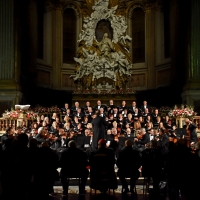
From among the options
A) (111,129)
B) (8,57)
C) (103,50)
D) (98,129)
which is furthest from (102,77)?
(98,129)

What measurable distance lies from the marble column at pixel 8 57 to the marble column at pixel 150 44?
25.0ft

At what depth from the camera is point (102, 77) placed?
2047 cm

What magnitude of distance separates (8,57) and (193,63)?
7.74 metres

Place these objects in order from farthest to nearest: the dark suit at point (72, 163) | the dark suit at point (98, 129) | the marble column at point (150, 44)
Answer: the marble column at point (150, 44) < the dark suit at point (98, 129) < the dark suit at point (72, 163)

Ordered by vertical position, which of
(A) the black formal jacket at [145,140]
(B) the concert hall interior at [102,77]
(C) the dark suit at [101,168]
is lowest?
(C) the dark suit at [101,168]

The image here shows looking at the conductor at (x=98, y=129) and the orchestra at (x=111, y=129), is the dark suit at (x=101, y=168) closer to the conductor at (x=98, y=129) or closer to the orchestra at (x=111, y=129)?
the orchestra at (x=111, y=129)

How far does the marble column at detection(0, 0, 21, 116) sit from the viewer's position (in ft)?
54.0

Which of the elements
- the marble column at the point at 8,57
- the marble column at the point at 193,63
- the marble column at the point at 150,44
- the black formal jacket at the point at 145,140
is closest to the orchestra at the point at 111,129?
the black formal jacket at the point at 145,140

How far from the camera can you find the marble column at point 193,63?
666 inches

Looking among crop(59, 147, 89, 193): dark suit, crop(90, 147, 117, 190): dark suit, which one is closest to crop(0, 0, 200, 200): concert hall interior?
crop(59, 147, 89, 193): dark suit

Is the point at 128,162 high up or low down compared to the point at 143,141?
down

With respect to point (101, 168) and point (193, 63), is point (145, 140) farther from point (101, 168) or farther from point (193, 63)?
point (193, 63)

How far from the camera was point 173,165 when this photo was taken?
273 inches

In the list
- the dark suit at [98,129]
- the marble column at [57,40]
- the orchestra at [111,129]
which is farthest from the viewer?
the marble column at [57,40]
